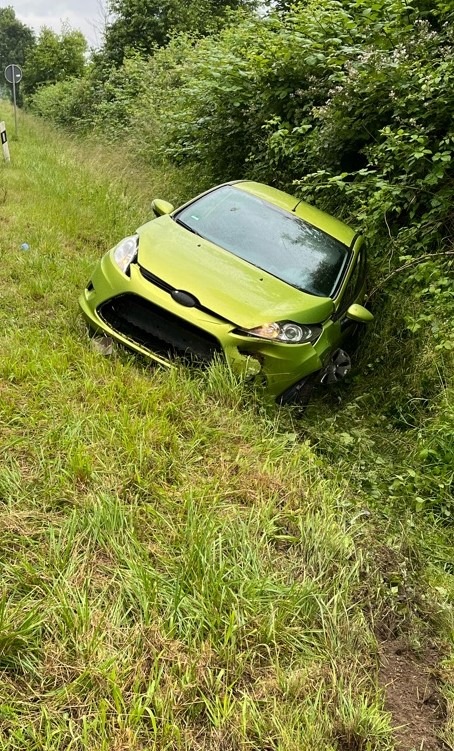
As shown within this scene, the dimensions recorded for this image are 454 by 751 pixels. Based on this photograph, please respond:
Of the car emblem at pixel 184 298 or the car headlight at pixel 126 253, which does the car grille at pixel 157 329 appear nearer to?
the car emblem at pixel 184 298

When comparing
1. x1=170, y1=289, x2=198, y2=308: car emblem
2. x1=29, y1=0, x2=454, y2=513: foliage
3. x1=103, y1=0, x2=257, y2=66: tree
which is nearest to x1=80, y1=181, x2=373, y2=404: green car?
x1=170, y1=289, x2=198, y2=308: car emblem

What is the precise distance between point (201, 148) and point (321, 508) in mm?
7487

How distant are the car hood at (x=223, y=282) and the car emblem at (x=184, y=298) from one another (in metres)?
0.03

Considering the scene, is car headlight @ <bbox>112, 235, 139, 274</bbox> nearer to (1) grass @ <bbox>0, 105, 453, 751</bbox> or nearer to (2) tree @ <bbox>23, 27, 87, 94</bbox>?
(1) grass @ <bbox>0, 105, 453, 751</bbox>

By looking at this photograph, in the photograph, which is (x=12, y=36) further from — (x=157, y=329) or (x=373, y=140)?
(x=157, y=329)

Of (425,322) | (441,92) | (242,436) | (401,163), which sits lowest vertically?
(242,436)

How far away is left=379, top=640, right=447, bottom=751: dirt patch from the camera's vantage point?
173 centimetres

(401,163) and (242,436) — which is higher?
A: (401,163)

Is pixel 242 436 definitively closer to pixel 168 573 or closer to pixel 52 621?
pixel 168 573

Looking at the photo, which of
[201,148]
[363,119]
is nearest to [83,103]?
[201,148]

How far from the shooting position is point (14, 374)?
318cm

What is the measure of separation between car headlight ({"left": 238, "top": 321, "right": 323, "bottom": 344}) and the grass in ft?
1.23

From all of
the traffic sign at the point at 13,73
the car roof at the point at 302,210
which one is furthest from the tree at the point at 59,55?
the car roof at the point at 302,210

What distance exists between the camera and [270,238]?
14.1 feet
